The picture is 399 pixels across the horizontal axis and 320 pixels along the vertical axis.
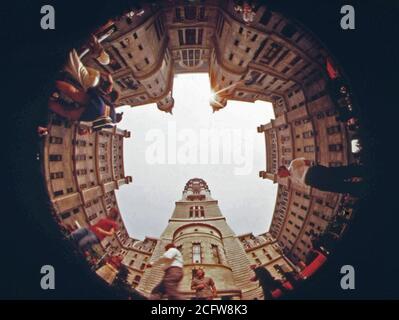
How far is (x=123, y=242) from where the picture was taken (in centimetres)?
802

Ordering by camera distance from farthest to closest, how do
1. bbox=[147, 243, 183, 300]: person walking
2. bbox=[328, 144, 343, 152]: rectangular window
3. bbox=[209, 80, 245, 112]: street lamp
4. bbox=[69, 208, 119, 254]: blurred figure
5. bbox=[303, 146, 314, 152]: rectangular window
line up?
bbox=[209, 80, 245, 112]: street lamp
bbox=[147, 243, 183, 300]: person walking
bbox=[69, 208, 119, 254]: blurred figure
bbox=[303, 146, 314, 152]: rectangular window
bbox=[328, 144, 343, 152]: rectangular window

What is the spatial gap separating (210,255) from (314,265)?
4.35 meters

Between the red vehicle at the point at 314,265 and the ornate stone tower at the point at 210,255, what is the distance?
5.34 feet

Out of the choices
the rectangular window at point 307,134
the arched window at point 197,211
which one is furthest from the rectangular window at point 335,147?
the arched window at point 197,211

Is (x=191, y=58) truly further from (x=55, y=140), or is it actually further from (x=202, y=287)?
(x=202, y=287)

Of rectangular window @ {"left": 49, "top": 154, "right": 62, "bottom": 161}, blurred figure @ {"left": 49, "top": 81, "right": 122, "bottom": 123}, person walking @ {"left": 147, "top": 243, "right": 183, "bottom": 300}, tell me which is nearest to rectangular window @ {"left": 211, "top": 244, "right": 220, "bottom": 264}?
person walking @ {"left": 147, "top": 243, "right": 183, "bottom": 300}

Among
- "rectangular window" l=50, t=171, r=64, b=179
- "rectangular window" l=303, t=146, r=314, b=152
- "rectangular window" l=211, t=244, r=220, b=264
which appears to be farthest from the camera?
"rectangular window" l=211, t=244, r=220, b=264

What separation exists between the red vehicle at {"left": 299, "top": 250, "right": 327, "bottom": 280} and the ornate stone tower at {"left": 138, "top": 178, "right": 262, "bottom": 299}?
1.63m

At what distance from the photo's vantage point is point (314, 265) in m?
7.60

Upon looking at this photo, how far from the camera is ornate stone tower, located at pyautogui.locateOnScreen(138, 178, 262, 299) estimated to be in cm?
761

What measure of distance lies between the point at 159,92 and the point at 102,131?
8.29 feet

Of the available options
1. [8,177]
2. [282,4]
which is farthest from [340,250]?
[8,177]

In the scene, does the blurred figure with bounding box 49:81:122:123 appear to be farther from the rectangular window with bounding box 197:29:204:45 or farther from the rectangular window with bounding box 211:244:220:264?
the rectangular window with bounding box 211:244:220:264
